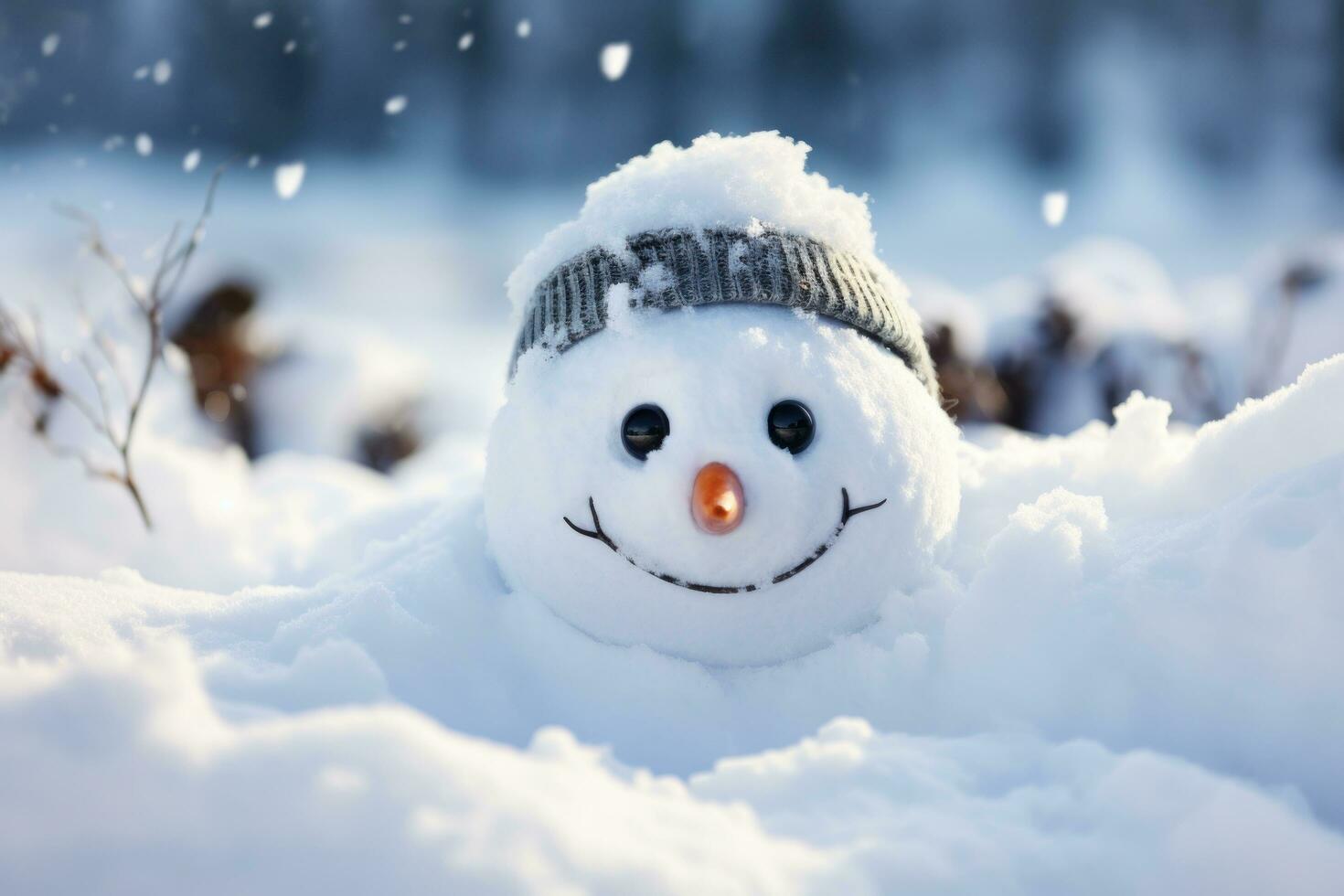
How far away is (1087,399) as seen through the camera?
461 centimetres

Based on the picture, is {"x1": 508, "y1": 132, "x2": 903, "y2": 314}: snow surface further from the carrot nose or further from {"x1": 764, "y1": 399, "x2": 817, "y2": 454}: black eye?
the carrot nose

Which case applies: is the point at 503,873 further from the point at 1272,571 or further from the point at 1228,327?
the point at 1228,327

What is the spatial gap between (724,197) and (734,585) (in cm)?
64

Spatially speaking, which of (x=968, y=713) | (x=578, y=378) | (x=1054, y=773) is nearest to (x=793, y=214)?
(x=578, y=378)

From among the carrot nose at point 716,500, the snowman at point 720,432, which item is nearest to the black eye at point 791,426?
the snowman at point 720,432

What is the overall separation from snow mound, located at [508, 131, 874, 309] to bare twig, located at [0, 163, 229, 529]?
1.11 metres

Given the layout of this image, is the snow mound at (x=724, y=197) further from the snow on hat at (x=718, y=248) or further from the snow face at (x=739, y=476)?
the snow face at (x=739, y=476)

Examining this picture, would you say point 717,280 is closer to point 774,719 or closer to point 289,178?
point 774,719

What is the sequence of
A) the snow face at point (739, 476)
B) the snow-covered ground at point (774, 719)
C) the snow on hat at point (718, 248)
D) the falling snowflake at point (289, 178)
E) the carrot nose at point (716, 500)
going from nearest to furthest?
the snow-covered ground at point (774, 719) < the carrot nose at point (716, 500) < the snow face at point (739, 476) < the snow on hat at point (718, 248) < the falling snowflake at point (289, 178)

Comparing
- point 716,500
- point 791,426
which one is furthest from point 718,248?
point 716,500

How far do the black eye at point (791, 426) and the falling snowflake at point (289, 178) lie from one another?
53.5 inches

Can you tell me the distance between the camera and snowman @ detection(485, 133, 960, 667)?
140 centimetres

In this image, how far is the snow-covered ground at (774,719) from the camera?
826 mm

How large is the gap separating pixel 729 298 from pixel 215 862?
103 cm
